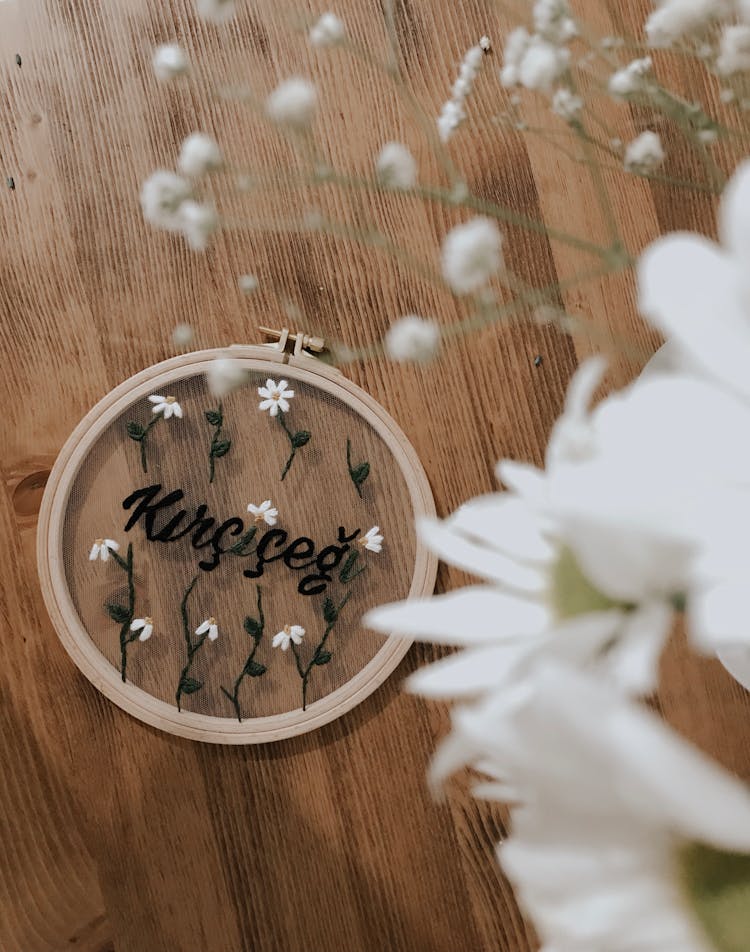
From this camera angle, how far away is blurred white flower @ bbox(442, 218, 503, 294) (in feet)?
0.79

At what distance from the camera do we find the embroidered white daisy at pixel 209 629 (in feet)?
2.47

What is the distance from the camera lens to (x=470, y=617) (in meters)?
0.20

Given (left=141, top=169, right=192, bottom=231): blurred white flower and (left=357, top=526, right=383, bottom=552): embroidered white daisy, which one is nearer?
(left=141, top=169, right=192, bottom=231): blurred white flower

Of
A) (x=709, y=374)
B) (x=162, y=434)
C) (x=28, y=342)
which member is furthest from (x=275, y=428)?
(x=709, y=374)

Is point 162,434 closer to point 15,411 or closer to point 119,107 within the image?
point 15,411

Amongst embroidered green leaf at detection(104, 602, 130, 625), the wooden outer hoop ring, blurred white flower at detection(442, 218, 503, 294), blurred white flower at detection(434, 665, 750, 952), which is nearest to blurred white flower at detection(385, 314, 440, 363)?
blurred white flower at detection(442, 218, 503, 294)

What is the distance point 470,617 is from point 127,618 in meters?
0.61

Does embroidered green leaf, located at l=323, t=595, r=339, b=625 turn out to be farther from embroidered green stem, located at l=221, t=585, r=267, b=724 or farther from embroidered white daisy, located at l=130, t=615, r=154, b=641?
embroidered white daisy, located at l=130, t=615, r=154, b=641

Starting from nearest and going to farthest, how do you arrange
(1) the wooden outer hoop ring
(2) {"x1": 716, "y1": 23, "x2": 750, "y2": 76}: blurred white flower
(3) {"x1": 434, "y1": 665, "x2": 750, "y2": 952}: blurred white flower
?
(3) {"x1": 434, "y1": 665, "x2": 750, "y2": 952}: blurred white flower
(2) {"x1": 716, "y1": 23, "x2": 750, "y2": 76}: blurred white flower
(1) the wooden outer hoop ring

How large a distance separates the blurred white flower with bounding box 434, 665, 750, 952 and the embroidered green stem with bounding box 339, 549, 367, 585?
→ 536mm

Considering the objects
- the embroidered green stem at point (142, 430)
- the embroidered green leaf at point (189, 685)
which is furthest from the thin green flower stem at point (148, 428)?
the embroidered green leaf at point (189, 685)

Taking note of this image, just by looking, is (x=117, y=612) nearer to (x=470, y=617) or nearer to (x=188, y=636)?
(x=188, y=636)

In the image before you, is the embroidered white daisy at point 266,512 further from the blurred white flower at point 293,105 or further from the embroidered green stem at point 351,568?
the blurred white flower at point 293,105

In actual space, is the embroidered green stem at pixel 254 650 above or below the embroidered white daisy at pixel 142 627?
below
